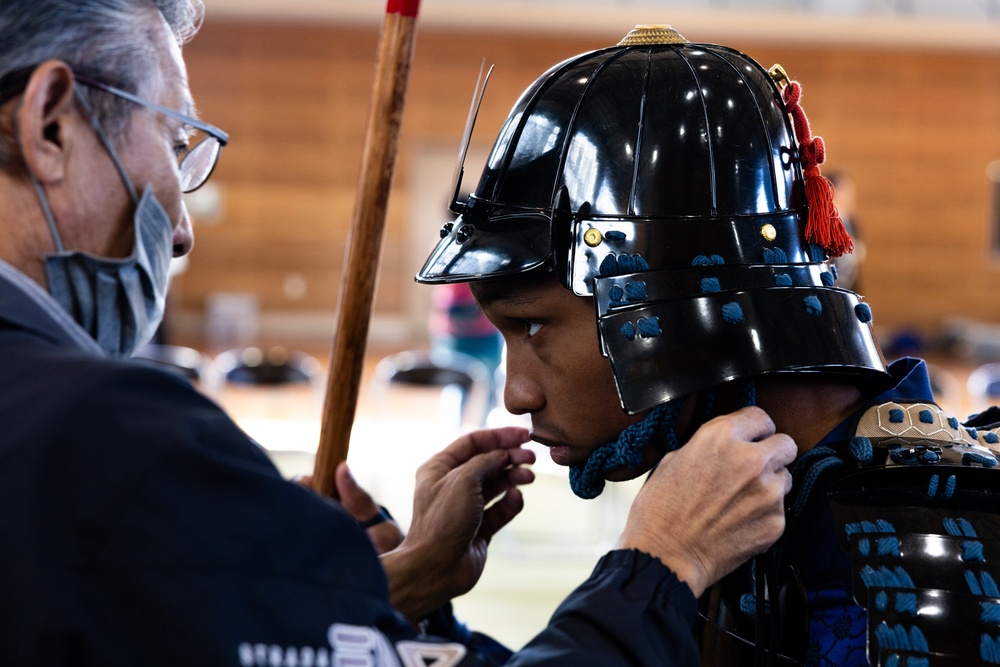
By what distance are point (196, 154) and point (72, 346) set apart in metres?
0.46

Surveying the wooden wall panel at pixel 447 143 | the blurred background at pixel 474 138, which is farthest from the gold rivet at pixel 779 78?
the wooden wall panel at pixel 447 143

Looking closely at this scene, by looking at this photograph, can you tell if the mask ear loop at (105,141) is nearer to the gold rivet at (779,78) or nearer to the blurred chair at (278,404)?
the gold rivet at (779,78)

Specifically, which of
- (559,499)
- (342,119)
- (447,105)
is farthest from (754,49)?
(559,499)

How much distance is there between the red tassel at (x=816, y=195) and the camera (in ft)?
4.65

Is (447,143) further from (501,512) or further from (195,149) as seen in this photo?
(195,149)

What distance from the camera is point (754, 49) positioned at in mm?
13008

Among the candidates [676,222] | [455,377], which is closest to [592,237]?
[676,222]

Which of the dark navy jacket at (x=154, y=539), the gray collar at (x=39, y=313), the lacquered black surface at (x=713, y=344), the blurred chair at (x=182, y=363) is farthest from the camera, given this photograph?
the blurred chair at (x=182, y=363)

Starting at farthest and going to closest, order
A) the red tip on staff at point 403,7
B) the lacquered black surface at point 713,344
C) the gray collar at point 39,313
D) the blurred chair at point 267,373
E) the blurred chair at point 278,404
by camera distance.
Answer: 1. the blurred chair at point 267,373
2. the blurred chair at point 278,404
3. the red tip on staff at point 403,7
4. the lacquered black surface at point 713,344
5. the gray collar at point 39,313

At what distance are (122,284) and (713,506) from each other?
773 millimetres

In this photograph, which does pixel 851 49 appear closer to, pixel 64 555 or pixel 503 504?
pixel 503 504

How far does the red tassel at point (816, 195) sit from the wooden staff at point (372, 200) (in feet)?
2.09

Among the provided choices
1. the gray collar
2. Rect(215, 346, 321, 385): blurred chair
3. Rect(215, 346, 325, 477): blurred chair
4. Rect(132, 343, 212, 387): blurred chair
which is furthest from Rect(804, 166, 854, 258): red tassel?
Rect(215, 346, 321, 385): blurred chair

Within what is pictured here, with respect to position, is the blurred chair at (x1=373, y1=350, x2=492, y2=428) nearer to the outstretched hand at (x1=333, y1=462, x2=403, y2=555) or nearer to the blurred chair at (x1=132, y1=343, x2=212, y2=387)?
the blurred chair at (x1=132, y1=343, x2=212, y2=387)
